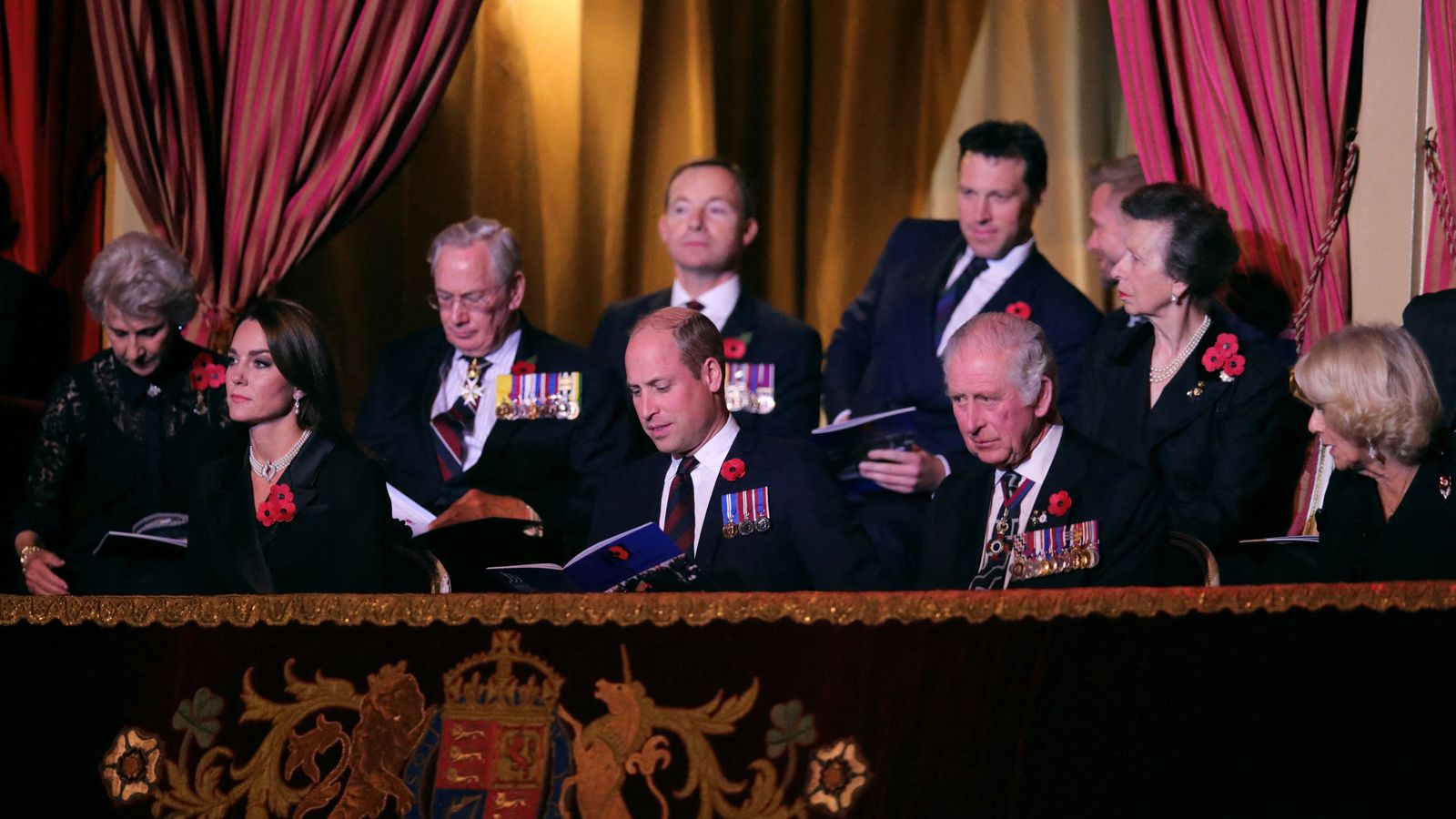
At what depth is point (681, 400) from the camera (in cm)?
339

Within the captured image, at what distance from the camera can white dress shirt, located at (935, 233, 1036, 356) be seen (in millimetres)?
4734

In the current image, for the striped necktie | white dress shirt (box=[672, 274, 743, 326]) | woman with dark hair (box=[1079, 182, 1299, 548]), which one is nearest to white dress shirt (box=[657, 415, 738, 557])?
woman with dark hair (box=[1079, 182, 1299, 548])

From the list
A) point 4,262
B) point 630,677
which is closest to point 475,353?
point 4,262

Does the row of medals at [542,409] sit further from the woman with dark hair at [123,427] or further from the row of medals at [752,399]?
the woman with dark hair at [123,427]

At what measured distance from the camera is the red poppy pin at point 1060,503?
319 centimetres

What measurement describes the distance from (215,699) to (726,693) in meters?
0.93

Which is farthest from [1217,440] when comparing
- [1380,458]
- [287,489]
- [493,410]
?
[287,489]

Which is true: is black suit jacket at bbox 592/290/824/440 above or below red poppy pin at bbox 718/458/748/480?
above

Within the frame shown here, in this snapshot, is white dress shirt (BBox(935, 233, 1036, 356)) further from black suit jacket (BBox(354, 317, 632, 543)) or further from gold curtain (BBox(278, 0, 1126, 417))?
gold curtain (BBox(278, 0, 1126, 417))

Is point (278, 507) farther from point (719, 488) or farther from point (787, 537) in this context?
point (787, 537)

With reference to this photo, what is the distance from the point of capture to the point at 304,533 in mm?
3285

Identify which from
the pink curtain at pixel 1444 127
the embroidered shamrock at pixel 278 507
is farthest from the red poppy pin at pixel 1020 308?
the embroidered shamrock at pixel 278 507

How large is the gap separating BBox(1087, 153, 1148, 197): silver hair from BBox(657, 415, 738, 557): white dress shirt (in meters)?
2.00

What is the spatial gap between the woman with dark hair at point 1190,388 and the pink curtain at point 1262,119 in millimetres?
546
